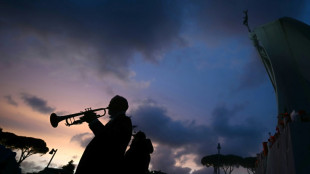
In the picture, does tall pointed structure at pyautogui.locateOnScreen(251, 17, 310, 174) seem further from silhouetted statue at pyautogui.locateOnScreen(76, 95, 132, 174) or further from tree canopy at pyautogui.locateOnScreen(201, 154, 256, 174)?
tree canopy at pyautogui.locateOnScreen(201, 154, 256, 174)

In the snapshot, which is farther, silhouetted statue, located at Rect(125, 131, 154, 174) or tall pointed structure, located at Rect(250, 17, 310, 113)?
tall pointed structure, located at Rect(250, 17, 310, 113)

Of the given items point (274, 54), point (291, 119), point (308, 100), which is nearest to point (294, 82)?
point (308, 100)

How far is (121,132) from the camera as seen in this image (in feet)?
8.64

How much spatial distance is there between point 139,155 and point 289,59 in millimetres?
10846

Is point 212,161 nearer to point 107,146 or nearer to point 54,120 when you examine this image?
point 54,120

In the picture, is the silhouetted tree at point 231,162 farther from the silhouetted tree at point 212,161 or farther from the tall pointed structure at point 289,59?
the tall pointed structure at point 289,59

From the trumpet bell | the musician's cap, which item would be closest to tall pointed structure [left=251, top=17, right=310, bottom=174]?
the musician's cap

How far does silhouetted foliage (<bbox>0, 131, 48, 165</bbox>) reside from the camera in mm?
27416

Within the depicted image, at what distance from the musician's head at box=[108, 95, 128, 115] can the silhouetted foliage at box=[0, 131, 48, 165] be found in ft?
108

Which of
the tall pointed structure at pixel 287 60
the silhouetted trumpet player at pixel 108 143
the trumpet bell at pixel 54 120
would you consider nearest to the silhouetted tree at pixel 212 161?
the tall pointed structure at pixel 287 60

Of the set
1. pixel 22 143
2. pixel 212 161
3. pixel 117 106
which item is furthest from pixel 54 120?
pixel 212 161

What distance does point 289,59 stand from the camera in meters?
10.2

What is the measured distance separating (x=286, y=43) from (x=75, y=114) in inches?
488

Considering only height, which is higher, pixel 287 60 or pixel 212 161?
pixel 287 60
